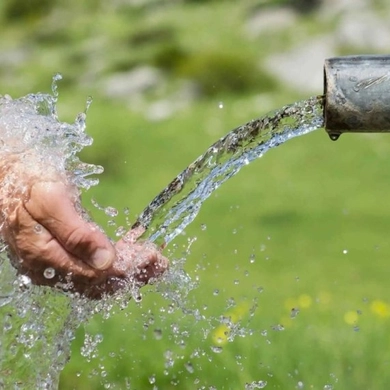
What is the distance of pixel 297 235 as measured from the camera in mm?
3967

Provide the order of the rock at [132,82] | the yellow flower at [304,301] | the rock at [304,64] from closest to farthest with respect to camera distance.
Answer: the yellow flower at [304,301], the rock at [304,64], the rock at [132,82]

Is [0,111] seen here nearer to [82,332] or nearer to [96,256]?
[96,256]

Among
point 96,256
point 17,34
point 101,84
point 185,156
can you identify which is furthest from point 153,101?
point 96,256

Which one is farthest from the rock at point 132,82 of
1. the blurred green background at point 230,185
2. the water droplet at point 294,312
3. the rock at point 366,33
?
the water droplet at point 294,312

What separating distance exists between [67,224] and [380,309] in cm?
165

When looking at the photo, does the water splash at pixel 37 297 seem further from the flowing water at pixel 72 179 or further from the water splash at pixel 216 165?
the water splash at pixel 216 165

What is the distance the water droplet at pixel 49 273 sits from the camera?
1.45 metres

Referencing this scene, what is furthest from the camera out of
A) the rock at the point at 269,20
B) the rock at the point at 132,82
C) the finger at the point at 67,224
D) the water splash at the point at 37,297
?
the rock at the point at 269,20

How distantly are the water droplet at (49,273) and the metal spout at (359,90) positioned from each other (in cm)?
48

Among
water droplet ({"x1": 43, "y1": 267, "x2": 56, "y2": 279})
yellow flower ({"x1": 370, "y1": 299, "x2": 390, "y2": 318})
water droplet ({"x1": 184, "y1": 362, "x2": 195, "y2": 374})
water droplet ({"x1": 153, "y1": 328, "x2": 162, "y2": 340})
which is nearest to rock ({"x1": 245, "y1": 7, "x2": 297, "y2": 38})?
yellow flower ({"x1": 370, "y1": 299, "x2": 390, "y2": 318})

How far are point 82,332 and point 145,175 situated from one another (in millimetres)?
1913

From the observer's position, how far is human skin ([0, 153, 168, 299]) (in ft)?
4.64

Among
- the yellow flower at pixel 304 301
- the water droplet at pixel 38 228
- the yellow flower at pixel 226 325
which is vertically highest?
the water droplet at pixel 38 228

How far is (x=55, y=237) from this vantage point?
56.2 inches
